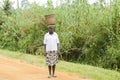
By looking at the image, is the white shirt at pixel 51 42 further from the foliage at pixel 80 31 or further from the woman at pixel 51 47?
the foliage at pixel 80 31

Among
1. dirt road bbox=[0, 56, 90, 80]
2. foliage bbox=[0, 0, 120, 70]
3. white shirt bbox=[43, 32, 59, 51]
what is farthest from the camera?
foliage bbox=[0, 0, 120, 70]

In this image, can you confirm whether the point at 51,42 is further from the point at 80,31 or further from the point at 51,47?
the point at 80,31

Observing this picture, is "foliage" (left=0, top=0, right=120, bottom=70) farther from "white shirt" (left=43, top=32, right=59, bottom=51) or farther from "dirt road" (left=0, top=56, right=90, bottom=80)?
"white shirt" (left=43, top=32, right=59, bottom=51)

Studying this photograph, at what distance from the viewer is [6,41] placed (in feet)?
88.0

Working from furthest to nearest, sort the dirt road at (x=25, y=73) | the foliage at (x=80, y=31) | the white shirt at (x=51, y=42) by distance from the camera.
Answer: the foliage at (x=80, y=31) → the dirt road at (x=25, y=73) → the white shirt at (x=51, y=42)

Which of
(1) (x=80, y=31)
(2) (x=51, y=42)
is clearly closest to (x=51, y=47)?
→ (2) (x=51, y=42)

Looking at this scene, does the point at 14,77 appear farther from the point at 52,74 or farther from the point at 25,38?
the point at 25,38

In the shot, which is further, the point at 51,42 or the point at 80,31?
the point at 80,31

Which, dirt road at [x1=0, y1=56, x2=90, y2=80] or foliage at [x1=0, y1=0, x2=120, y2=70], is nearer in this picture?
dirt road at [x1=0, y1=56, x2=90, y2=80]

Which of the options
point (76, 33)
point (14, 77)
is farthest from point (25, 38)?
point (14, 77)

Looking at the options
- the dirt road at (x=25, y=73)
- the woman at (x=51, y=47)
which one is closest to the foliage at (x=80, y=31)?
the dirt road at (x=25, y=73)

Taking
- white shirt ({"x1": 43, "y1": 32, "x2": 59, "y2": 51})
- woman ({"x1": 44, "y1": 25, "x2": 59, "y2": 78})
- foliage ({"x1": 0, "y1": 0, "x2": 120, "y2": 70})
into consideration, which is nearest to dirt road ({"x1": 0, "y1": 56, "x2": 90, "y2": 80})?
woman ({"x1": 44, "y1": 25, "x2": 59, "y2": 78})

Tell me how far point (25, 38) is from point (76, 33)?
16.0 ft

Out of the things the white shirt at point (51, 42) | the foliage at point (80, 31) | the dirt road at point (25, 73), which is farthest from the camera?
the foliage at point (80, 31)
